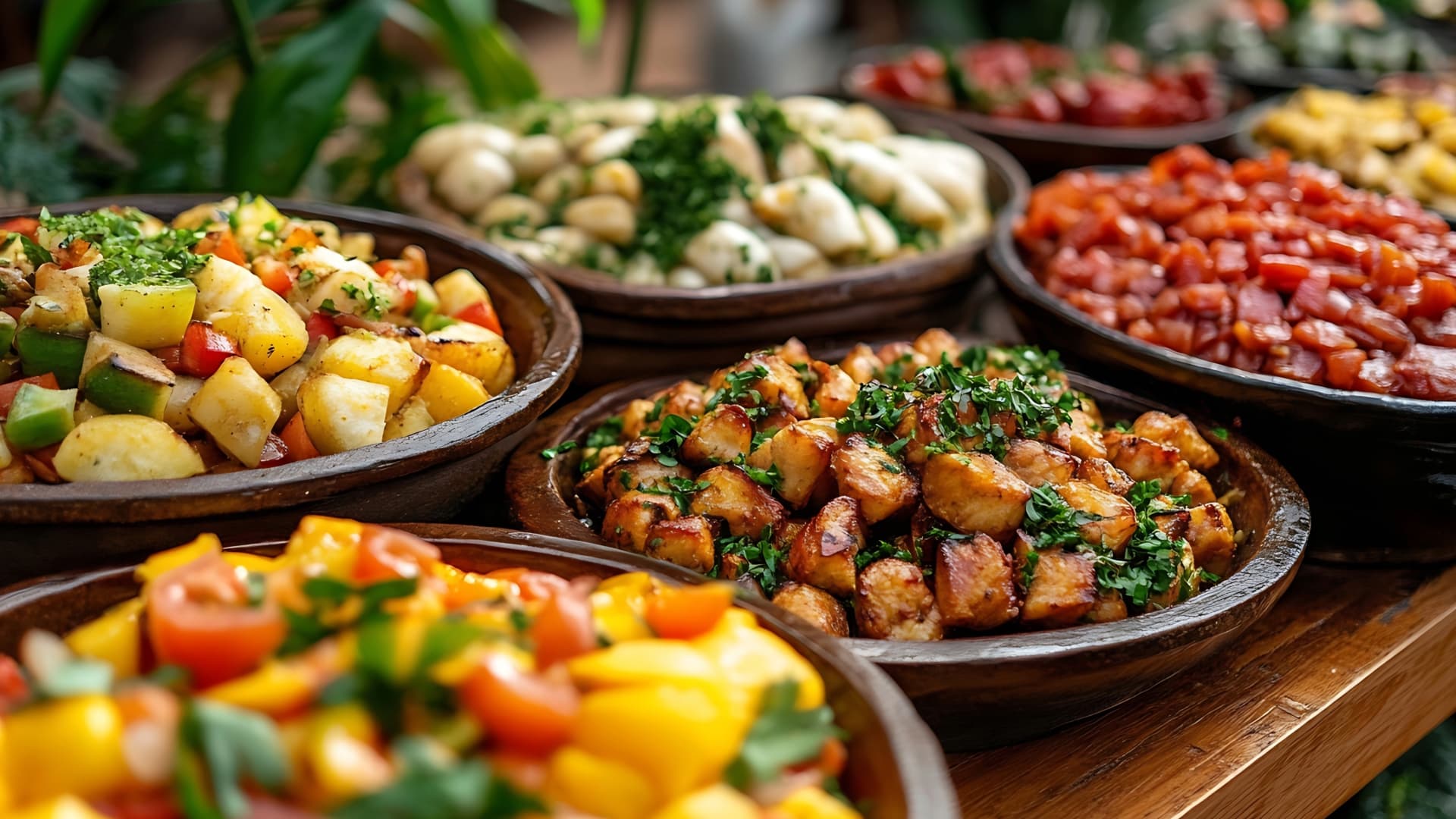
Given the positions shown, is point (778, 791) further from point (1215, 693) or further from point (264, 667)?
point (1215, 693)

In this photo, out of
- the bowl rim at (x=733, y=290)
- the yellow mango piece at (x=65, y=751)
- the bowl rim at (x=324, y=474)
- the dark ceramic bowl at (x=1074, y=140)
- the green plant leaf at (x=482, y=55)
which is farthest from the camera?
the dark ceramic bowl at (x=1074, y=140)

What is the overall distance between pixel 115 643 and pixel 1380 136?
2820 mm

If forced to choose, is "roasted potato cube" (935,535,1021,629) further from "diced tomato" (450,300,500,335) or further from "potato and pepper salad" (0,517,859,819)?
"diced tomato" (450,300,500,335)

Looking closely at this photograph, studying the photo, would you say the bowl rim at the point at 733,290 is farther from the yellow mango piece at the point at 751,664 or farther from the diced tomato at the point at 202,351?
the yellow mango piece at the point at 751,664

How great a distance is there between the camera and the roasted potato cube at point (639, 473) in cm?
142

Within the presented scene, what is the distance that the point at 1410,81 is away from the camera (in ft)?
11.7

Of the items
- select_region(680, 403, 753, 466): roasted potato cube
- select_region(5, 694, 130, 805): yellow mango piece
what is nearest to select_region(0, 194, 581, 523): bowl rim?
select_region(680, 403, 753, 466): roasted potato cube

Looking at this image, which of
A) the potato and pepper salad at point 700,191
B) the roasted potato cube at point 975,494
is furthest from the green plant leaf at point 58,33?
the roasted potato cube at point 975,494

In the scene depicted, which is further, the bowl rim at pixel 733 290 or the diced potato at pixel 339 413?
the bowl rim at pixel 733 290

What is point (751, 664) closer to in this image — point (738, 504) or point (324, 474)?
point (738, 504)

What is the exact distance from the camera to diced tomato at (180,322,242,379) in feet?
4.46

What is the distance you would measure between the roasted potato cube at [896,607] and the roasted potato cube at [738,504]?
0.15m

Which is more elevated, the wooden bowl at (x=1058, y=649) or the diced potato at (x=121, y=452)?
the diced potato at (x=121, y=452)

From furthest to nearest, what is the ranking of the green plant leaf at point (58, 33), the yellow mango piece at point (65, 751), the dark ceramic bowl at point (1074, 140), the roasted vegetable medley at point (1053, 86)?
the roasted vegetable medley at point (1053, 86), the dark ceramic bowl at point (1074, 140), the green plant leaf at point (58, 33), the yellow mango piece at point (65, 751)
